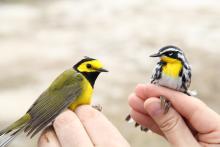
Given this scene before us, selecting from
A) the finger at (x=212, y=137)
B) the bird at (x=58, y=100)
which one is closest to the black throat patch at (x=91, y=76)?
the bird at (x=58, y=100)

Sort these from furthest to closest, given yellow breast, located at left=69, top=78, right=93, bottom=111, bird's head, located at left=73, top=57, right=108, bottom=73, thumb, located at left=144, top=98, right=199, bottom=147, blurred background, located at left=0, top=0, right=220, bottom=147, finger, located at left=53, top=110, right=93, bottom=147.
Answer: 1. blurred background, located at left=0, top=0, right=220, bottom=147
2. bird's head, located at left=73, top=57, right=108, bottom=73
3. yellow breast, located at left=69, top=78, right=93, bottom=111
4. thumb, located at left=144, top=98, right=199, bottom=147
5. finger, located at left=53, top=110, right=93, bottom=147

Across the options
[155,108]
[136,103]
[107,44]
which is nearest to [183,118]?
[155,108]

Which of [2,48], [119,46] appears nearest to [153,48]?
[119,46]

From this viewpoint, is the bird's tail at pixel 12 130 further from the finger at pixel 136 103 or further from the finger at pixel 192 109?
the finger at pixel 192 109

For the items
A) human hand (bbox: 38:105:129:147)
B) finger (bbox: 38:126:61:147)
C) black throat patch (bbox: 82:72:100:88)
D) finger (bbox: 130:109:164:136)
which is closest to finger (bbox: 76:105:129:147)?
human hand (bbox: 38:105:129:147)

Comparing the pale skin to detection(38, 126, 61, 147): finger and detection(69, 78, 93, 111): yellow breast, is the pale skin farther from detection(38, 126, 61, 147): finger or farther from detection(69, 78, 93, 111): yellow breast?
detection(69, 78, 93, 111): yellow breast

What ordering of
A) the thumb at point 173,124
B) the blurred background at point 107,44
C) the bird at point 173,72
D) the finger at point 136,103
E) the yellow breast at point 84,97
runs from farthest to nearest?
the blurred background at point 107,44, the yellow breast at point 84,97, the finger at point 136,103, the bird at point 173,72, the thumb at point 173,124

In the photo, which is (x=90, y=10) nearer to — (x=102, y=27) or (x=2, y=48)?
(x=102, y=27)
